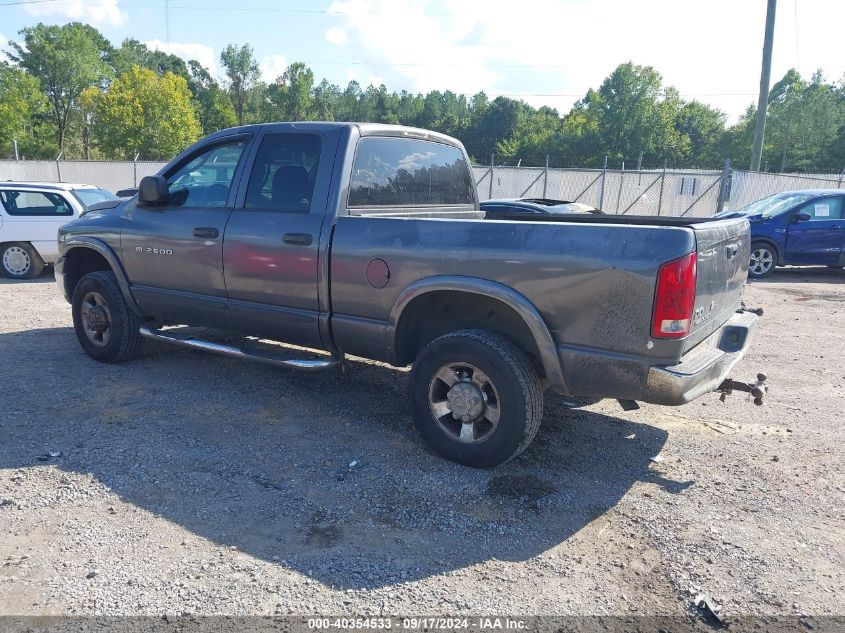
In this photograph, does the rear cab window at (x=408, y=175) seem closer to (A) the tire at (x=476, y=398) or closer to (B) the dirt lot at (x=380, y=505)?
(A) the tire at (x=476, y=398)

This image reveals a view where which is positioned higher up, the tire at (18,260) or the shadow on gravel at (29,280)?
the tire at (18,260)

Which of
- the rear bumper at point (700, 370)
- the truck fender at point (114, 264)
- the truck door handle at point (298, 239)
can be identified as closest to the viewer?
the rear bumper at point (700, 370)

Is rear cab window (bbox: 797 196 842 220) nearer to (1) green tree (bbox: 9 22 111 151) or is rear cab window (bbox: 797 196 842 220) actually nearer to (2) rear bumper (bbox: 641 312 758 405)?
(2) rear bumper (bbox: 641 312 758 405)

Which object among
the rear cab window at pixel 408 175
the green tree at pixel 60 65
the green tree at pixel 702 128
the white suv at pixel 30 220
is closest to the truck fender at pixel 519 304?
the rear cab window at pixel 408 175

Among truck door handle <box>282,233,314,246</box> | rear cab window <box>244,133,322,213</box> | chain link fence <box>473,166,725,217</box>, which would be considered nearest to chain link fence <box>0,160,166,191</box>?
chain link fence <box>473,166,725,217</box>

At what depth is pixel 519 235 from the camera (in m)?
3.63

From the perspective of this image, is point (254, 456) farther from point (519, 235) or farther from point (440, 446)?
point (519, 235)

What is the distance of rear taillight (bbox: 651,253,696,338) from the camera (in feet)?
10.6

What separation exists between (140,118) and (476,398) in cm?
5266

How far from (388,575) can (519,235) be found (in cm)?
193

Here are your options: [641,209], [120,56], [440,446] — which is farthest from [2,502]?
[120,56]

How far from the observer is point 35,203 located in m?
10.7

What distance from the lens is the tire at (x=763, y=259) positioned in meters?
12.1

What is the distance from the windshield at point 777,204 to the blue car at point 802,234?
2cm
